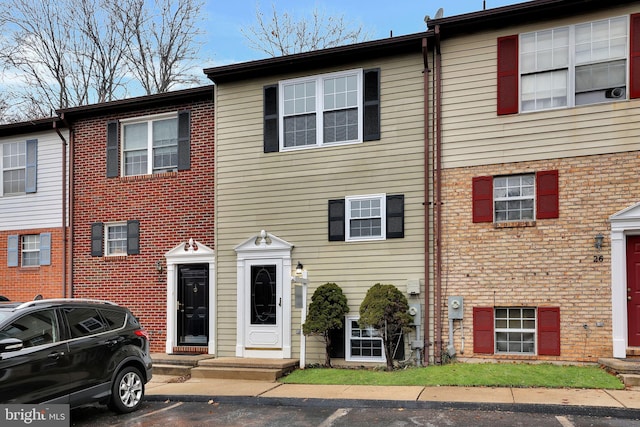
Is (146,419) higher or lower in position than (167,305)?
lower

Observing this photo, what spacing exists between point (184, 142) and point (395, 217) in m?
5.52

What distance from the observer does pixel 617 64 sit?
9945mm

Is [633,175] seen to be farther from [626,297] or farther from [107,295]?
[107,295]

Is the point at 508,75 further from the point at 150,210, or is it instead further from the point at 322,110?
the point at 150,210

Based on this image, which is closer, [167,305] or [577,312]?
[577,312]

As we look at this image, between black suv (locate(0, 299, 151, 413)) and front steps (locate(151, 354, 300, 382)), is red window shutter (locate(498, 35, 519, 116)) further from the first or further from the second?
black suv (locate(0, 299, 151, 413))

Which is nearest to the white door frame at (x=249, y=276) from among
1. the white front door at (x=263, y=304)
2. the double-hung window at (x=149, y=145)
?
the white front door at (x=263, y=304)

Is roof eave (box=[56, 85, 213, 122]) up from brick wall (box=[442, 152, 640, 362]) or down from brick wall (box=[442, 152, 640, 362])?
up

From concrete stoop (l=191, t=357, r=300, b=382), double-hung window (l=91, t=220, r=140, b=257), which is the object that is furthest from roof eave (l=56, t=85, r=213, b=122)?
concrete stoop (l=191, t=357, r=300, b=382)

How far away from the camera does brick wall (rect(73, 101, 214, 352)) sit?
1347cm

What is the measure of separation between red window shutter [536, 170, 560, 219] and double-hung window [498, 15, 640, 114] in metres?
1.23

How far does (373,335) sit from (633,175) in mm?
5384

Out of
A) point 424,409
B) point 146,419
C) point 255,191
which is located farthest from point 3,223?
point 424,409

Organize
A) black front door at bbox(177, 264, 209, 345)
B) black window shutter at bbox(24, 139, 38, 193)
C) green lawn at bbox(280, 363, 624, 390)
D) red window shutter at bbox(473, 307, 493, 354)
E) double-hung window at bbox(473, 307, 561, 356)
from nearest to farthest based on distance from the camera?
green lawn at bbox(280, 363, 624, 390) → double-hung window at bbox(473, 307, 561, 356) → red window shutter at bbox(473, 307, 493, 354) → black front door at bbox(177, 264, 209, 345) → black window shutter at bbox(24, 139, 38, 193)
